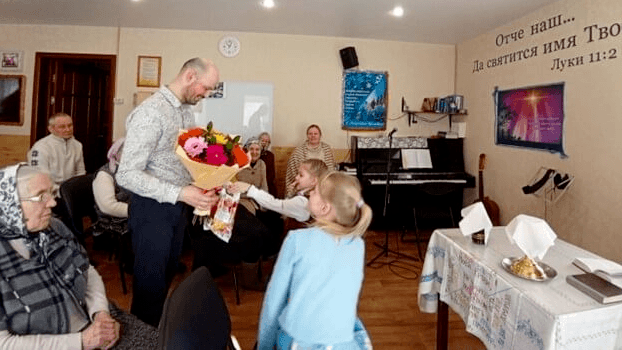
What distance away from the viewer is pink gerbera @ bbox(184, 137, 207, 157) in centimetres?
145

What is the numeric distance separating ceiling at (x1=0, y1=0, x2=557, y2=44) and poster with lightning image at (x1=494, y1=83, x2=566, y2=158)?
0.79 m

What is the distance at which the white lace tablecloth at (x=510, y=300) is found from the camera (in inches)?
46.0

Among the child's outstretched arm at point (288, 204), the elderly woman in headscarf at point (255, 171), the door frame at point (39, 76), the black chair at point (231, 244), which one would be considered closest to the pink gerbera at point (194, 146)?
the child's outstretched arm at point (288, 204)

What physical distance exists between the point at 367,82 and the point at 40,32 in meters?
4.20

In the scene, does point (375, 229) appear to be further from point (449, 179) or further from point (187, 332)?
point (187, 332)

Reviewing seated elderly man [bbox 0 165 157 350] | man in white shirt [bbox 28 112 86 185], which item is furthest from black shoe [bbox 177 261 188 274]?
seated elderly man [bbox 0 165 157 350]

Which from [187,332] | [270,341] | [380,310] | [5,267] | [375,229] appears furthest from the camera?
[375,229]

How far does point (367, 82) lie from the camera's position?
4973mm

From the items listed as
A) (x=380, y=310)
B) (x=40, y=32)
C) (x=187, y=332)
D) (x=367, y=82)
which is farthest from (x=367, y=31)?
(x=187, y=332)

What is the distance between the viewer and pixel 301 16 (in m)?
4.05

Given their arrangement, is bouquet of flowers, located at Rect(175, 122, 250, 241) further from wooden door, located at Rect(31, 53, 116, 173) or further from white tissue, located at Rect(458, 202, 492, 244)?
wooden door, located at Rect(31, 53, 116, 173)

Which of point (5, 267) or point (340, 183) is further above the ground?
point (340, 183)

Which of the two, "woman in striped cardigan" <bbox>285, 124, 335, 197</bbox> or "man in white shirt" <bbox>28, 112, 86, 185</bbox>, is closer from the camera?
"man in white shirt" <bbox>28, 112, 86, 185</bbox>

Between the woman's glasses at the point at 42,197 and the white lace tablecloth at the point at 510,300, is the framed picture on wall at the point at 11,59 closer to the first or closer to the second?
the woman's glasses at the point at 42,197
